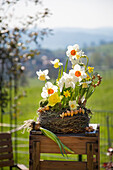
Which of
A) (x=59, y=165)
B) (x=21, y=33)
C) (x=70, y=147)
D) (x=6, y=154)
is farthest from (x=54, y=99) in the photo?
(x=21, y=33)

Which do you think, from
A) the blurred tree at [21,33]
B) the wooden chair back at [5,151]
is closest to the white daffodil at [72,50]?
the wooden chair back at [5,151]

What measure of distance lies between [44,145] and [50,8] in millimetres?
1692

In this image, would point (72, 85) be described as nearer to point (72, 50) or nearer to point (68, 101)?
point (68, 101)

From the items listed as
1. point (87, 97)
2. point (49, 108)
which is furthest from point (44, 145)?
point (87, 97)

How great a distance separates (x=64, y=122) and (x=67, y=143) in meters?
0.13

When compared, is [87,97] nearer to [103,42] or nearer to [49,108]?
[49,108]

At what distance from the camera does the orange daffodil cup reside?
5.53ft

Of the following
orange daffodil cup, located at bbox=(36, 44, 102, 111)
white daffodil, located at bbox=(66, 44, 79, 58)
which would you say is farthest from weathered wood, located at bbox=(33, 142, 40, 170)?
white daffodil, located at bbox=(66, 44, 79, 58)

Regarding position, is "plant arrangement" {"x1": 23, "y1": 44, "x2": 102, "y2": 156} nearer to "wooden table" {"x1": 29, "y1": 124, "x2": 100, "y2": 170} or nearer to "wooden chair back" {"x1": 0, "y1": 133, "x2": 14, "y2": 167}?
"wooden table" {"x1": 29, "y1": 124, "x2": 100, "y2": 170}

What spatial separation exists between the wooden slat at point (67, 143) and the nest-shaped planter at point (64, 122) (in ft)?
0.19

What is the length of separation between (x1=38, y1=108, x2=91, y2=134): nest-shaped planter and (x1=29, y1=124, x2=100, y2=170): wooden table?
0.13ft

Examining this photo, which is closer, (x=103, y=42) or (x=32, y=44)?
(x=32, y=44)

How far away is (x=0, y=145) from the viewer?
2389mm

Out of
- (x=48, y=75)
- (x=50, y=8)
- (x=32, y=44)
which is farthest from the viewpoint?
(x=32, y=44)
